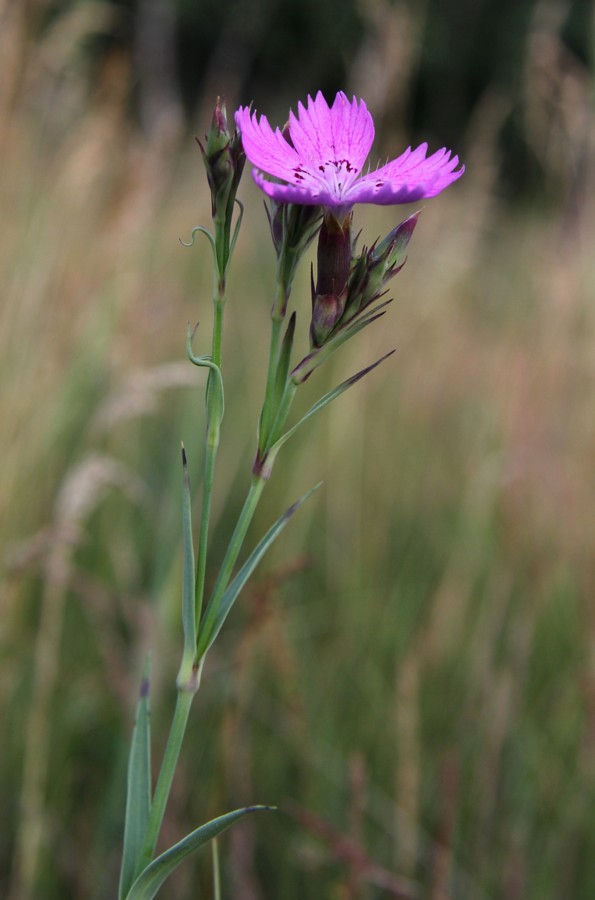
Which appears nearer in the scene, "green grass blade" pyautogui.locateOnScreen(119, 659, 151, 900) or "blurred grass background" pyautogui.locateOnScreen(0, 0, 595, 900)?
"green grass blade" pyautogui.locateOnScreen(119, 659, 151, 900)

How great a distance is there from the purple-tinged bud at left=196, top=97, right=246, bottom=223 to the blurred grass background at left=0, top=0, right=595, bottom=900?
502 mm

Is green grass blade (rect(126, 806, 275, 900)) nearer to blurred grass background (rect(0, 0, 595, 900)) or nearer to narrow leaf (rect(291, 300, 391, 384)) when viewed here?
narrow leaf (rect(291, 300, 391, 384))

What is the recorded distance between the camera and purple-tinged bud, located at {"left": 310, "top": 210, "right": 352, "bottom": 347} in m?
0.52

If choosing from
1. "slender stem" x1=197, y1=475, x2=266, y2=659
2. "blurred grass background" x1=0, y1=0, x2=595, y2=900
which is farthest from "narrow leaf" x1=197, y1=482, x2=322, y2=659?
"blurred grass background" x1=0, y1=0, x2=595, y2=900

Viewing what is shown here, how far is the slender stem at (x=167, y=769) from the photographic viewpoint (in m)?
0.49

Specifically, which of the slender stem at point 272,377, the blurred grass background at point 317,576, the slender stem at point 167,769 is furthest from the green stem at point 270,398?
the blurred grass background at point 317,576

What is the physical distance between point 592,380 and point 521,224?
467 centimetres

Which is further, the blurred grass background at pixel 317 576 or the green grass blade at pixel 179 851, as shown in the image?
the blurred grass background at pixel 317 576

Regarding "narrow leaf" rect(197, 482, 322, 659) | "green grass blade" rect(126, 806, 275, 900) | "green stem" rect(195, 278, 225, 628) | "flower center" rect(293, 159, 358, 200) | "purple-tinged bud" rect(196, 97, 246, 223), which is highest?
"purple-tinged bud" rect(196, 97, 246, 223)

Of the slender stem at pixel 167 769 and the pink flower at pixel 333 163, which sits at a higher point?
the pink flower at pixel 333 163

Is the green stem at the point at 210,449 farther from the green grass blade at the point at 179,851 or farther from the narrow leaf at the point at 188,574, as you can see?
the green grass blade at the point at 179,851

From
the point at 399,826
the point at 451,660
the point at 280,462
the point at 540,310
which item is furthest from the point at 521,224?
the point at 399,826

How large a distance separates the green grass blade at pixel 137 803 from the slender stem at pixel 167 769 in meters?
0.03

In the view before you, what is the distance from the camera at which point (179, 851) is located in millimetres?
488
